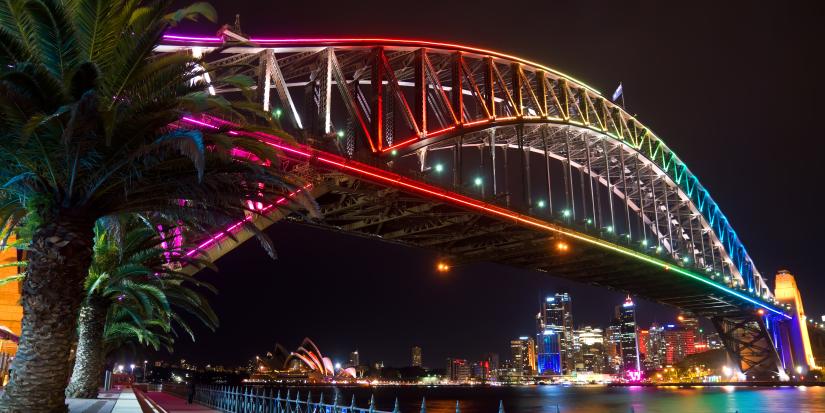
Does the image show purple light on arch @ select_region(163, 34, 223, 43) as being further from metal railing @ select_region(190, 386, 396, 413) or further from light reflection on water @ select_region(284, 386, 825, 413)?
light reflection on water @ select_region(284, 386, 825, 413)

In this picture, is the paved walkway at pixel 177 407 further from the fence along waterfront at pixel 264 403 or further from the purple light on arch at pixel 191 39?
the purple light on arch at pixel 191 39

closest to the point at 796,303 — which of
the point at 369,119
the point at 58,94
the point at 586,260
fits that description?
the point at 586,260

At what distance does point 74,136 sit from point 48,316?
2.92 meters

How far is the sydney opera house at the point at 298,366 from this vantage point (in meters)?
135

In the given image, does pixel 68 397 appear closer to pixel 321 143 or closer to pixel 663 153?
pixel 321 143

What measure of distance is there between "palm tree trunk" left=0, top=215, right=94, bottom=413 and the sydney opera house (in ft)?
410

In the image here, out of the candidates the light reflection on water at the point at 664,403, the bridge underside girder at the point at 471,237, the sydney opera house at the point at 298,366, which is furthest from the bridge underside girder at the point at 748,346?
the sydney opera house at the point at 298,366

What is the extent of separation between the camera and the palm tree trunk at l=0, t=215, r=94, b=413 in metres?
10.1

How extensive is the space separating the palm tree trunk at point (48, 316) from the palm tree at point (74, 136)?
0.02 metres

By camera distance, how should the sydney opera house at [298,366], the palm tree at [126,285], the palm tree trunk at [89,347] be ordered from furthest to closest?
the sydney opera house at [298,366]
the palm tree trunk at [89,347]
the palm tree at [126,285]

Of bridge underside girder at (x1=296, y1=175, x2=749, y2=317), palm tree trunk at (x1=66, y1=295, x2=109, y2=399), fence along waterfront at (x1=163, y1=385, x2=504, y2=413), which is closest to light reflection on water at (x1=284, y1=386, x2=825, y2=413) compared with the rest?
fence along waterfront at (x1=163, y1=385, x2=504, y2=413)

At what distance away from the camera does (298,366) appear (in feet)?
488

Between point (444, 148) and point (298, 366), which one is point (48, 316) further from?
point (298, 366)

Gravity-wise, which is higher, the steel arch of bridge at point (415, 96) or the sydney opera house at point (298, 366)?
the steel arch of bridge at point (415, 96)
